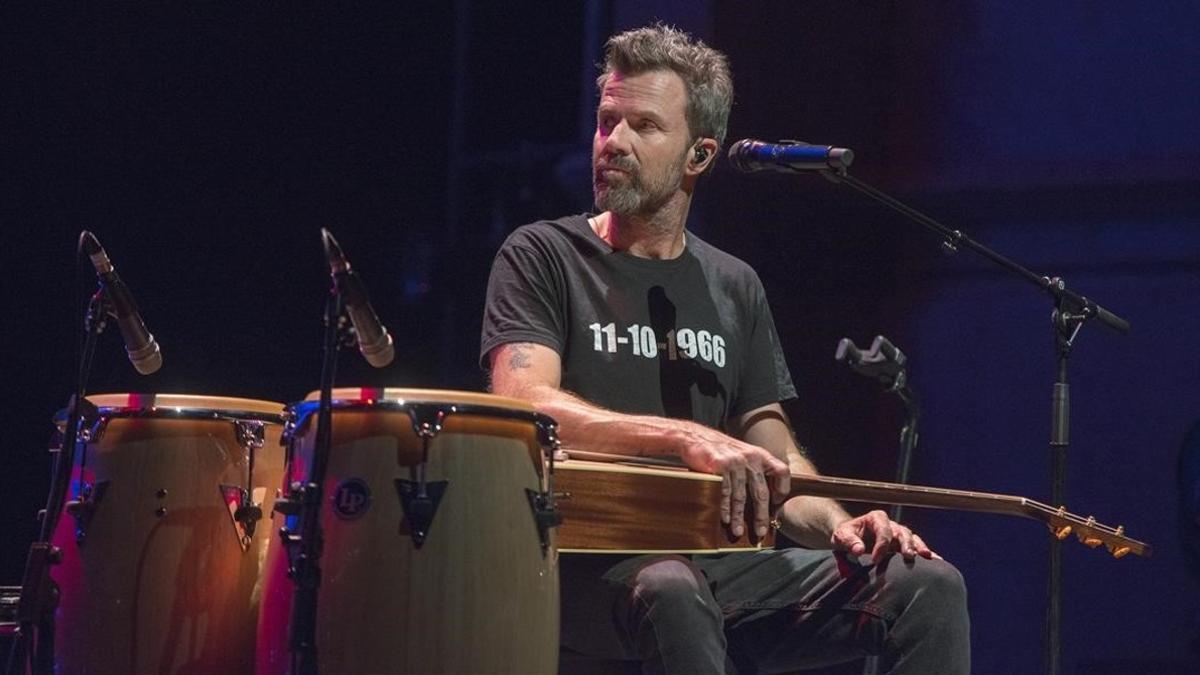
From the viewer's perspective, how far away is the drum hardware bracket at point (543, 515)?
2451 millimetres

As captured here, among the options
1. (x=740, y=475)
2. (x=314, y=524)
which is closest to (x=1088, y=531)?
(x=740, y=475)

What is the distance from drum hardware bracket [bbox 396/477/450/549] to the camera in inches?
91.4

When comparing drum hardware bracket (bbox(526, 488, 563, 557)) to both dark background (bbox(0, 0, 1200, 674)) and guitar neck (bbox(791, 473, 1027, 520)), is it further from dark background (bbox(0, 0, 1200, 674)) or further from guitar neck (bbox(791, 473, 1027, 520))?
dark background (bbox(0, 0, 1200, 674))

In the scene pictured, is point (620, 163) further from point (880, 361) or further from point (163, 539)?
point (163, 539)

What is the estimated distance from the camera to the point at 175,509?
2.74 m

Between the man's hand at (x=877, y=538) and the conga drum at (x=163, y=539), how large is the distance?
1.13 m

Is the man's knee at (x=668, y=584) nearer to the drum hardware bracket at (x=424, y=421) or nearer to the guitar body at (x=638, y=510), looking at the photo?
the guitar body at (x=638, y=510)

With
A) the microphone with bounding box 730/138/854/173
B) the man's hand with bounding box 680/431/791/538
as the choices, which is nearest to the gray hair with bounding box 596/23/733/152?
the microphone with bounding box 730/138/854/173

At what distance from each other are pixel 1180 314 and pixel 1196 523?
0.73 m

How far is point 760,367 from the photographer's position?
3473 millimetres

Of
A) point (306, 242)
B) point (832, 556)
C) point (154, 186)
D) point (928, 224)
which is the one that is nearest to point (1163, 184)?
point (928, 224)

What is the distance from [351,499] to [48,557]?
674 mm

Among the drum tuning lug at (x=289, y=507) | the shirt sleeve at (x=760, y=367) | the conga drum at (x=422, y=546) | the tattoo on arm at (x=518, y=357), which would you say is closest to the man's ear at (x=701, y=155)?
the shirt sleeve at (x=760, y=367)

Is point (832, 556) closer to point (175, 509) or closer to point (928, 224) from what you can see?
point (928, 224)
